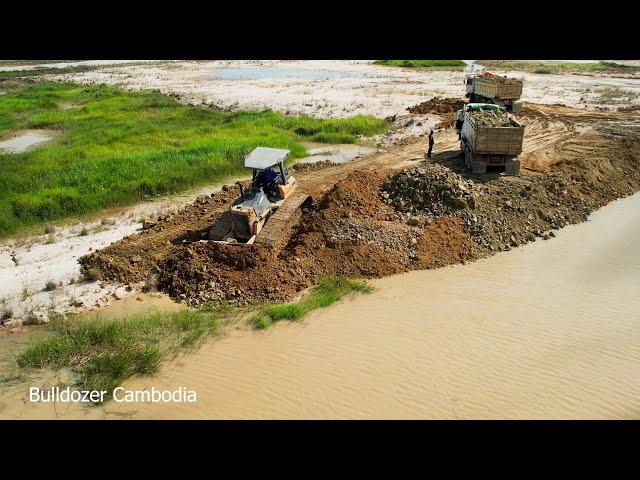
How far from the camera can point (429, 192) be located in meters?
13.0

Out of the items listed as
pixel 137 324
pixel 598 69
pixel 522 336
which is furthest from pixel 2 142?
pixel 598 69

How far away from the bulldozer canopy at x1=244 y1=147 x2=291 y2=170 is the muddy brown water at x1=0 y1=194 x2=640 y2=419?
3.82 metres

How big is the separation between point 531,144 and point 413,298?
12.1 metres

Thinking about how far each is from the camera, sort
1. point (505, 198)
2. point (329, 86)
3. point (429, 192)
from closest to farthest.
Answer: point (429, 192) → point (505, 198) → point (329, 86)

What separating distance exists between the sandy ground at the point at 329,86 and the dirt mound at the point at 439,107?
1.08 m

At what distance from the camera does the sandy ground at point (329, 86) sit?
1195 inches

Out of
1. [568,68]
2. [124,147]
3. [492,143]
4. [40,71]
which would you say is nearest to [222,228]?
[492,143]

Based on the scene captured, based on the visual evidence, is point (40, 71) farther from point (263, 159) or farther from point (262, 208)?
point (262, 208)

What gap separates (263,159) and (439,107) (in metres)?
18.3

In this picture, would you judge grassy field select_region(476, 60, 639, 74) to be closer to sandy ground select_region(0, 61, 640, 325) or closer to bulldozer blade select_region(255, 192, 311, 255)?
sandy ground select_region(0, 61, 640, 325)

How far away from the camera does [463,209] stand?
496 inches

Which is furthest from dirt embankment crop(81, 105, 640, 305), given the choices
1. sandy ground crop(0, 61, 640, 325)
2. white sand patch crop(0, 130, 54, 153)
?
white sand patch crop(0, 130, 54, 153)

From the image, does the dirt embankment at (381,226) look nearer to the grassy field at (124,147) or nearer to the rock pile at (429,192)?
the rock pile at (429,192)

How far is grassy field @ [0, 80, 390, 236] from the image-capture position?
50.3ft
